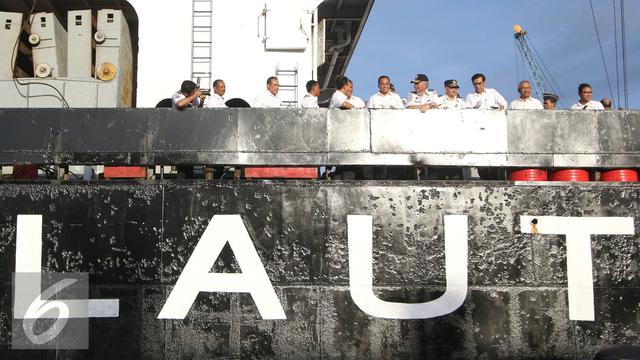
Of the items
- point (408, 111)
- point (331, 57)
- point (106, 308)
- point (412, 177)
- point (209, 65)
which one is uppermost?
point (331, 57)

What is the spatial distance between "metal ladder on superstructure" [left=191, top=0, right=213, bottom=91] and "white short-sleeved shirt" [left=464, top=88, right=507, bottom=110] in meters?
3.09

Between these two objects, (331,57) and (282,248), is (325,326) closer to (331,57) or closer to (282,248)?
(282,248)

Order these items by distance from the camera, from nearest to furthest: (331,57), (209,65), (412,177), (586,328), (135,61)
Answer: (586,328) < (412,177) < (209,65) < (135,61) < (331,57)

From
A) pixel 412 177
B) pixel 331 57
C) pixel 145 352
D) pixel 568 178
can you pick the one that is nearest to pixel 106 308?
pixel 145 352

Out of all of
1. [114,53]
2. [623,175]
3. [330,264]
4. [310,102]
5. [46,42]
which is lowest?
[330,264]

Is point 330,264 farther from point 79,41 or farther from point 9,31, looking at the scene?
point 9,31

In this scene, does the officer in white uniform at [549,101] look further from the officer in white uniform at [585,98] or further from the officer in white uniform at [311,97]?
the officer in white uniform at [311,97]

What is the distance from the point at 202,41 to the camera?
7289 millimetres

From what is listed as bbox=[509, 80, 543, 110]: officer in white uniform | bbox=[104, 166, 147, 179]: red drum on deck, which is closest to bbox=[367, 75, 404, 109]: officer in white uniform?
bbox=[509, 80, 543, 110]: officer in white uniform

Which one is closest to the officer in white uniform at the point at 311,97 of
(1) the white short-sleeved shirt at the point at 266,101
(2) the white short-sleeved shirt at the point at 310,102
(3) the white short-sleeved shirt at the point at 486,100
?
(2) the white short-sleeved shirt at the point at 310,102

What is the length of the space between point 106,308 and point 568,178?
4.24 meters

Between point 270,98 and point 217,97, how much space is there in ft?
1.93

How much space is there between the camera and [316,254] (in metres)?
5.21

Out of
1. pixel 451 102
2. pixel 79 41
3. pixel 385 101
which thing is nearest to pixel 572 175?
pixel 451 102
